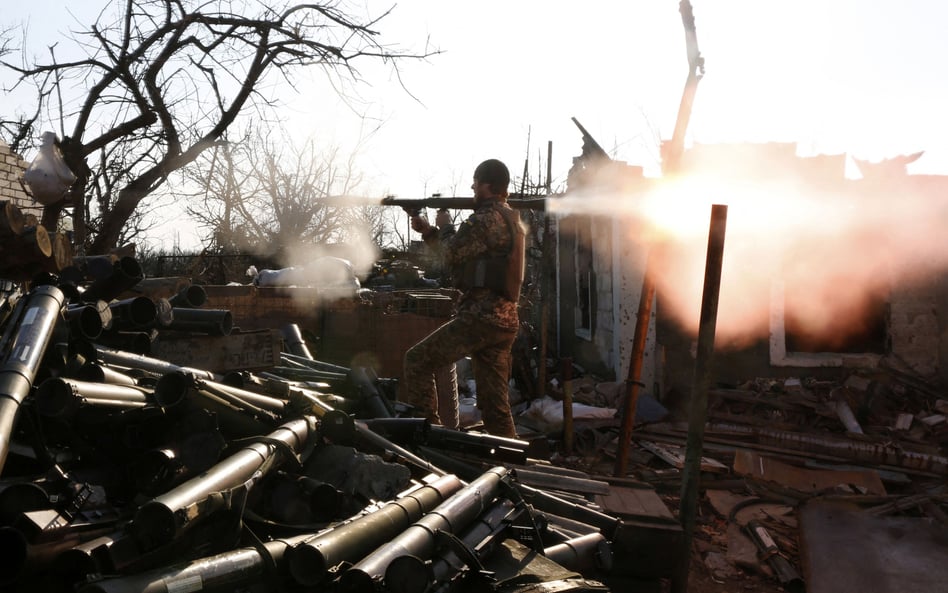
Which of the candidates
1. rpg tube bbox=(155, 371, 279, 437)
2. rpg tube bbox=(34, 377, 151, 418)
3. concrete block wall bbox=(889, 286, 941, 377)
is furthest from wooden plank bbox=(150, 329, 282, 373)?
concrete block wall bbox=(889, 286, 941, 377)

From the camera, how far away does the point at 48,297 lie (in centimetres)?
321

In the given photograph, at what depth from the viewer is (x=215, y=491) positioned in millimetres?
2377

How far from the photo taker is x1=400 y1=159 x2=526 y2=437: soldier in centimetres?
533

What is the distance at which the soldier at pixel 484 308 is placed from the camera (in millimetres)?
5328

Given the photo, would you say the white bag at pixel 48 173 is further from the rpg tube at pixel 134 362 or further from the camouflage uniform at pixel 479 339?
the camouflage uniform at pixel 479 339

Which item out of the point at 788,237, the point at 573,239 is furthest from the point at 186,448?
the point at 573,239

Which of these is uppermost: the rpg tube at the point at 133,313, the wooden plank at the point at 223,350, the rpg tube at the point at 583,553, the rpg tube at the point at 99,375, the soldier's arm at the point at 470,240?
the soldier's arm at the point at 470,240

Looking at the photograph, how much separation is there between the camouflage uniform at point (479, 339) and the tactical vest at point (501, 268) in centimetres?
3

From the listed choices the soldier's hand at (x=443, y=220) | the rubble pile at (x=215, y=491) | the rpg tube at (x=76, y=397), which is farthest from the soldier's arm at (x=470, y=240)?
the rpg tube at (x=76, y=397)

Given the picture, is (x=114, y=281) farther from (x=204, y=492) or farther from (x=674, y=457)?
(x=674, y=457)

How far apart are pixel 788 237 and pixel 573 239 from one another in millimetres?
5262

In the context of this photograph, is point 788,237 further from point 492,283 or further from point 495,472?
point 495,472

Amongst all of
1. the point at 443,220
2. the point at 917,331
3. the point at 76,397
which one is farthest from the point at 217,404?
the point at 917,331

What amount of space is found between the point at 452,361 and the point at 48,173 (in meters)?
4.30
